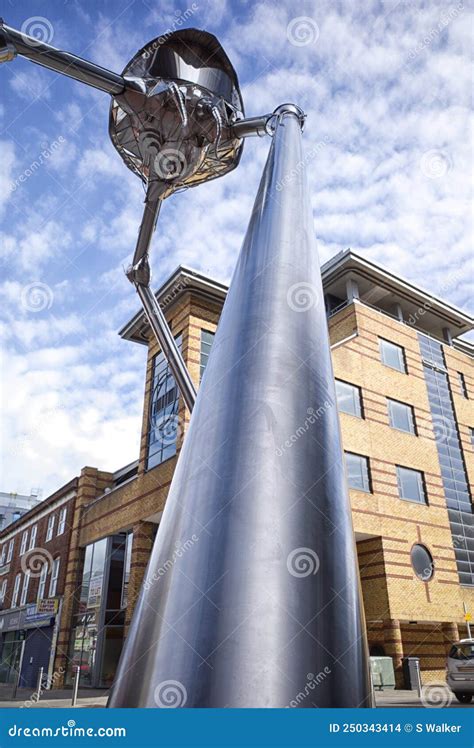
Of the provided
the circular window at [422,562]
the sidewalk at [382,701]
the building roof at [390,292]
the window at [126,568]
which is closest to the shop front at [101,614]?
the window at [126,568]

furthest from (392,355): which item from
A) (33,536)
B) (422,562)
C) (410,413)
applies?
(33,536)

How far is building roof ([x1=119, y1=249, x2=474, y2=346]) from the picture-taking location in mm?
19156

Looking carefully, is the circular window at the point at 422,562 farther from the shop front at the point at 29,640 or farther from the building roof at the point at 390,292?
the shop front at the point at 29,640

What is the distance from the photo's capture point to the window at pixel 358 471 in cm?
1634

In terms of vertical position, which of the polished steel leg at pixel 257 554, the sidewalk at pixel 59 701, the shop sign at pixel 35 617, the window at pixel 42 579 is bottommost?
the sidewalk at pixel 59 701

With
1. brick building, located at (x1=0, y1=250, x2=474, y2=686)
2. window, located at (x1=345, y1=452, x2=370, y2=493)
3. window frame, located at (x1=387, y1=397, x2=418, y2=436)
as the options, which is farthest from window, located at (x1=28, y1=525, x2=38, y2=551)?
window frame, located at (x1=387, y1=397, x2=418, y2=436)

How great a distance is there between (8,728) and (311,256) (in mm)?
1458

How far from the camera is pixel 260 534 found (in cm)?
97

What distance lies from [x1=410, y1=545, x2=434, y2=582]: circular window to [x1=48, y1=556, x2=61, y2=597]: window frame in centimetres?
1515

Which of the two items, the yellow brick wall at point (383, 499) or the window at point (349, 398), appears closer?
the yellow brick wall at point (383, 499)

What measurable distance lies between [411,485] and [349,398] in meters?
3.77

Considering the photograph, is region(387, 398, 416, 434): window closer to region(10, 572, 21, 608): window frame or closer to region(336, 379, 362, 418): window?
region(336, 379, 362, 418): window

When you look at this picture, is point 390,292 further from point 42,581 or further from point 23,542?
point 23,542

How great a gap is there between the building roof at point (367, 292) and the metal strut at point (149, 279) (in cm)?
1429
